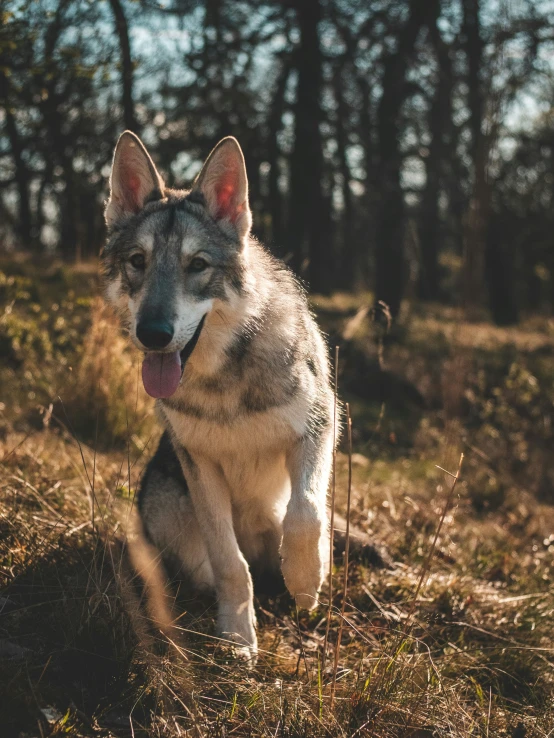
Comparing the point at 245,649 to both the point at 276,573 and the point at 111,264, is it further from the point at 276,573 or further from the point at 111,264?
the point at 111,264

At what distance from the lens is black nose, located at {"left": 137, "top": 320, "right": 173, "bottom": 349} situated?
9.39 ft

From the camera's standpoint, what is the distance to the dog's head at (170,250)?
2.97 meters

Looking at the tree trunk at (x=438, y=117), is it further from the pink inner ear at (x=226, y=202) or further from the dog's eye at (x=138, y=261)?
the dog's eye at (x=138, y=261)

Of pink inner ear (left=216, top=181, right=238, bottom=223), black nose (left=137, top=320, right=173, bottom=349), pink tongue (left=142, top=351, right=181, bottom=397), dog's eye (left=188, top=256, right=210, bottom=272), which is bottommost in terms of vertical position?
pink tongue (left=142, top=351, right=181, bottom=397)

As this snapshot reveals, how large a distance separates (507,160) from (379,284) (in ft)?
31.1

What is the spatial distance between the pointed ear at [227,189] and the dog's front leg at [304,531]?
3.93 ft

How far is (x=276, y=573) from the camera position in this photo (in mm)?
3949

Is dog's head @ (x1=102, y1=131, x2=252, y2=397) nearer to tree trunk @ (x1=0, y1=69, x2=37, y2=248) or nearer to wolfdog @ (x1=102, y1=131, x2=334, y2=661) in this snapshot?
wolfdog @ (x1=102, y1=131, x2=334, y2=661)

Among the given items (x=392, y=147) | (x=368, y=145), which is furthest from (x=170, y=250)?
(x=368, y=145)

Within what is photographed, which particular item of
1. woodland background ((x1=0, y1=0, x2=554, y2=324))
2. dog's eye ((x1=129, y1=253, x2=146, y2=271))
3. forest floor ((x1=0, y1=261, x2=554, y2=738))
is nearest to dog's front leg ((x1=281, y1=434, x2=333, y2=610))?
forest floor ((x1=0, y1=261, x2=554, y2=738))

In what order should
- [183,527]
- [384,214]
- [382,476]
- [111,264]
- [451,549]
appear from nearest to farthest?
1. [111,264]
2. [183,527]
3. [451,549]
4. [382,476]
5. [384,214]

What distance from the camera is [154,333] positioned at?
2.86 m

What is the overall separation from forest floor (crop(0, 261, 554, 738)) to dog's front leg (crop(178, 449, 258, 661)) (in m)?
0.13

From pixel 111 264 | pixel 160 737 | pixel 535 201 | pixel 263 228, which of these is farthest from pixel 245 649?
pixel 535 201
